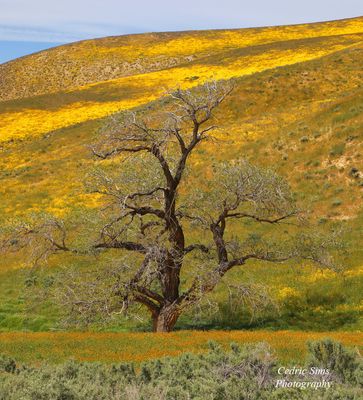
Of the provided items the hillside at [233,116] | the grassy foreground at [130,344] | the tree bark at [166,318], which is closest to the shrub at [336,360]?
the grassy foreground at [130,344]

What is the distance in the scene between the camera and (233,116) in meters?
62.1

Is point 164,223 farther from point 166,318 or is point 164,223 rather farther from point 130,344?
point 130,344

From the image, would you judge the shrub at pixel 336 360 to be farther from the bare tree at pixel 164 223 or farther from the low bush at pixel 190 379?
the bare tree at pixel 164 223

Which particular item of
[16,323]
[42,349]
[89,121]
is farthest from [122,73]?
[42,349]

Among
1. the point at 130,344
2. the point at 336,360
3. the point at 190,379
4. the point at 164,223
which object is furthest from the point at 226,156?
the point at 190,379

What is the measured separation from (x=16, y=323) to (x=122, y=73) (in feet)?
340

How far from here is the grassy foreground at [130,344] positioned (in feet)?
47.7

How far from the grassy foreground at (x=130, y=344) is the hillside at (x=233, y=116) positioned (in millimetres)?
7088

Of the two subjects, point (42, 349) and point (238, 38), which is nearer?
point (42, 349)

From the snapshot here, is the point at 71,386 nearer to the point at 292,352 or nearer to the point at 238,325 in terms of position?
the point at 292,352

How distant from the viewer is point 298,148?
147 feet

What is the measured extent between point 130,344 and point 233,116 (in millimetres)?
48544

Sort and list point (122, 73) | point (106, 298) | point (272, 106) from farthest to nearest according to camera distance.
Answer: point (122, 73) < point (272, 106) < point (106, 298)

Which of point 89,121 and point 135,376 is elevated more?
point 89,121
